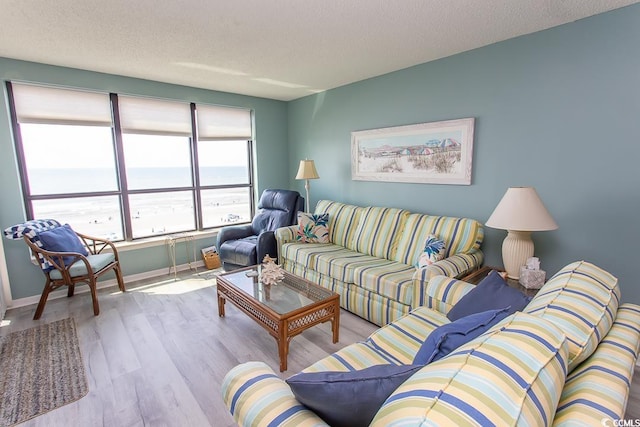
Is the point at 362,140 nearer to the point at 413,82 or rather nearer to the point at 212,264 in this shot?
the point at 413,82

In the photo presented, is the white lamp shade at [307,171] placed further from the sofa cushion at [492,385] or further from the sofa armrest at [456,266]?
the sofa cushion at [492,385]

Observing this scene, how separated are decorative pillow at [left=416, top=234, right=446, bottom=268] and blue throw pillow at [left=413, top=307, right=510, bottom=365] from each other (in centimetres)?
135

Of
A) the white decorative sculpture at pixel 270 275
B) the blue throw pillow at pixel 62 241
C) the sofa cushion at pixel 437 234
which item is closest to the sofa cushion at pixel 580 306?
the sofa cushion at pixel 437 234

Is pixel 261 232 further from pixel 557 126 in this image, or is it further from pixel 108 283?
pixel 557 126

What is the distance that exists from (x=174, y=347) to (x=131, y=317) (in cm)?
79

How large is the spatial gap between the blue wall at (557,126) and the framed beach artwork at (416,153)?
3.4 inches

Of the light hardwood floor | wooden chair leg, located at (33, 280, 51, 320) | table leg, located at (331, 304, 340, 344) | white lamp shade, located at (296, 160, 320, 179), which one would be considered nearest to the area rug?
the light hardwood floor

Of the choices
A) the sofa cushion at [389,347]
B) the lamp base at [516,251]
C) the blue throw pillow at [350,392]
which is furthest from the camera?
the lamp base at [516,251]

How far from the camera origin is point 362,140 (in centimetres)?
377

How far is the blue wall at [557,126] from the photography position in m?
2.08

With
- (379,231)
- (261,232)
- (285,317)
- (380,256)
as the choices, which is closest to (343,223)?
(379,231)

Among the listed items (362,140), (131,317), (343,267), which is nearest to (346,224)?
(343,267)

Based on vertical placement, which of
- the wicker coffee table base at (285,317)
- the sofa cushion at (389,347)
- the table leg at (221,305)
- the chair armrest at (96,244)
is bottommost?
the table leg at (221,305)

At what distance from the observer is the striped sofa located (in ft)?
7.92
